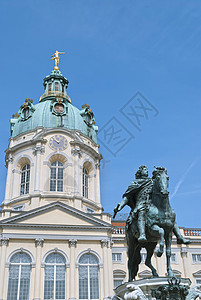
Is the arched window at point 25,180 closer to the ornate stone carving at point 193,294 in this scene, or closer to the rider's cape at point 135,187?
the rider's cape at point 135,187

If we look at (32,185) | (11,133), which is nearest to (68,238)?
(32,185)

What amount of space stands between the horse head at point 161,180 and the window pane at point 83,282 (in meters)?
24.7

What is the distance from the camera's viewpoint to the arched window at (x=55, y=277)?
3019 centimetres

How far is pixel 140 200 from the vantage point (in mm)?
9367

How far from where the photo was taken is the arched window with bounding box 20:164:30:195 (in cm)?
3943

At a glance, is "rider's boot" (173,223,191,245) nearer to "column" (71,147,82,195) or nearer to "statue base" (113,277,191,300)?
"statue base" (113,277,191,300)

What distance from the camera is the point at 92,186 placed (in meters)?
41.0

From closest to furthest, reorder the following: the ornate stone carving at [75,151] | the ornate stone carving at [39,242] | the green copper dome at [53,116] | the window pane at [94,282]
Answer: the window pane at [94,282] → the ornate stone carving at [39,242] → the ornate stone carving at [75,151] → the green copper dome at [53,116]

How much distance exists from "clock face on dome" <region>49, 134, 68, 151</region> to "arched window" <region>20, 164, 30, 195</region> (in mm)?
3784

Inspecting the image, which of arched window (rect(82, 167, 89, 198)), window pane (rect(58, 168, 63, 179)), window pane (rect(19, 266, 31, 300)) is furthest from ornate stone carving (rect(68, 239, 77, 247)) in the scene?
window pane (rect(58, 168, 63, 179))

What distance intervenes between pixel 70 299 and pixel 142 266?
9522 mm

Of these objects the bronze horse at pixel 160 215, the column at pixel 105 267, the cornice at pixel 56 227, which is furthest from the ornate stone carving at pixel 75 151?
the bronze horse at pixel 160 215

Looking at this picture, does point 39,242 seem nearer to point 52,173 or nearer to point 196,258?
point 52,173

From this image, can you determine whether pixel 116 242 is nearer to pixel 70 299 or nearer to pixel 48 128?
pixel 70 299
